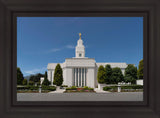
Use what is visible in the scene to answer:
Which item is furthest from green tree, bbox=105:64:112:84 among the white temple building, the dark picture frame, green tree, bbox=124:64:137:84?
the dark picture frame

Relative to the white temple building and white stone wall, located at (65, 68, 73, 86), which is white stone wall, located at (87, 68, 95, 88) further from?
white stone wall, located at (65, 68, 73, 86)

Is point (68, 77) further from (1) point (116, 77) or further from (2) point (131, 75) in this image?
(2) point (131, 75)

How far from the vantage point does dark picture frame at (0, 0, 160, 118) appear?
114cm

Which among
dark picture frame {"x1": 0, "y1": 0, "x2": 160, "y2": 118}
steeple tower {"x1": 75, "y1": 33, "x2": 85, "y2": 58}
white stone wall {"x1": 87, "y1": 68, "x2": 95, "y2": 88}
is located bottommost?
white stone wall {"x1": 87, "y1": 68, "x2": 95, "y2": 88}

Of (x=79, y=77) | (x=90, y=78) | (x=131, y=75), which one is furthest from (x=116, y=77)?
(x=79, y=77)

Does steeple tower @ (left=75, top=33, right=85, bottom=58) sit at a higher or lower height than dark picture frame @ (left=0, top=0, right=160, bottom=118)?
higher

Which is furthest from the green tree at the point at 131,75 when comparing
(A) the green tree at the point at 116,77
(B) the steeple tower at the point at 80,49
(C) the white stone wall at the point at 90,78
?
(B) the steeple tower at the point at 80,49
